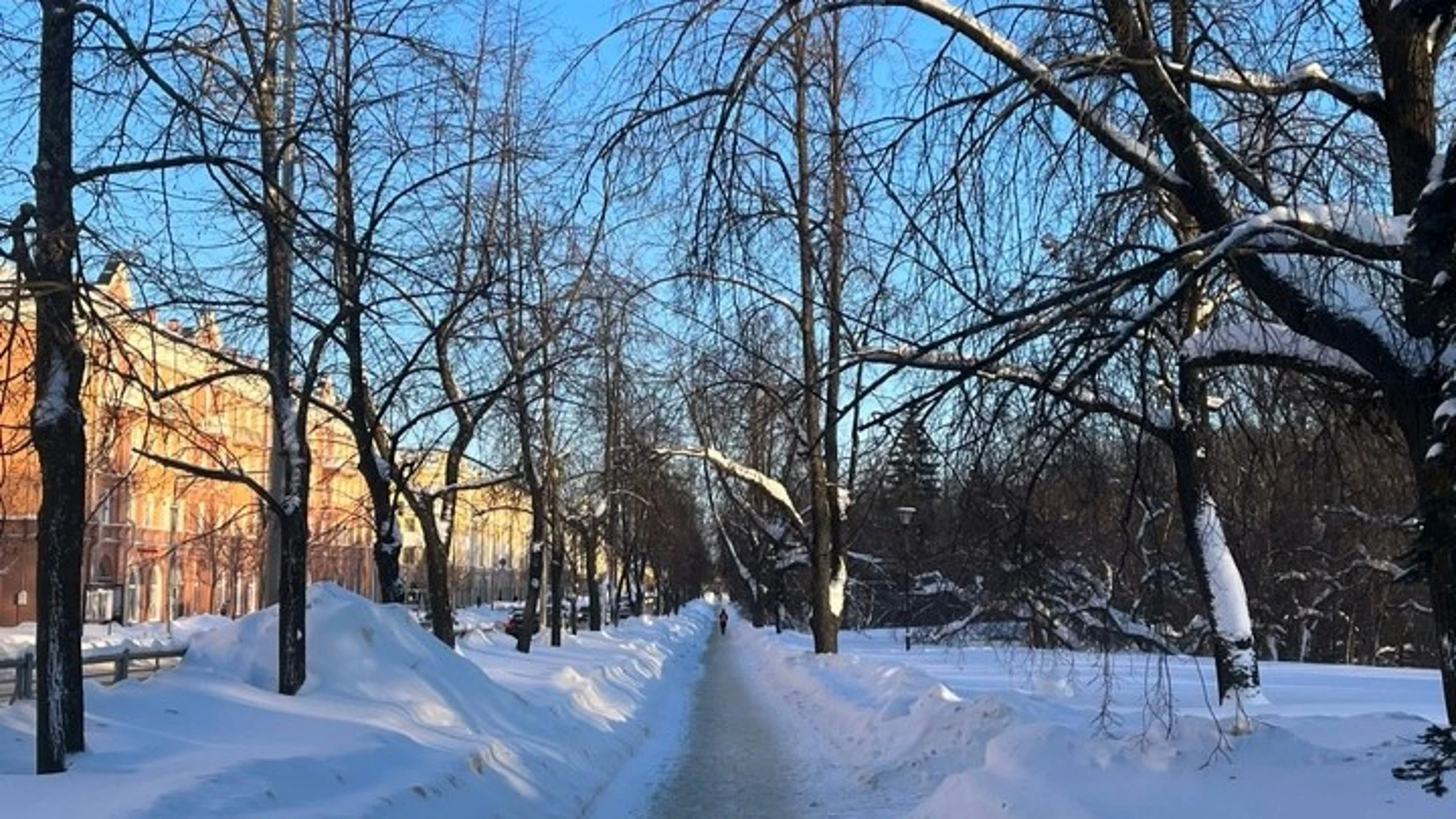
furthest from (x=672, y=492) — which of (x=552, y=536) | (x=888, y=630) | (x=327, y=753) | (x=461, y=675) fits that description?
(x=327, y=753)

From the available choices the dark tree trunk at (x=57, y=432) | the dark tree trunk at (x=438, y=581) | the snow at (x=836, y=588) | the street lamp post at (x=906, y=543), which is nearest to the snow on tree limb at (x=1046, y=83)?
the dark tree trunk at (x=57, y=432)

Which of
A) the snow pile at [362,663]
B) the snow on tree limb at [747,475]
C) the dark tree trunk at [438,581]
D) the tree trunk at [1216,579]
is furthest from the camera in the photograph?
the snow on tree limb at [747,475]

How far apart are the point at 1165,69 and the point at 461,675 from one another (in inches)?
413

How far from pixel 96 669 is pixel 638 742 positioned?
996 cm

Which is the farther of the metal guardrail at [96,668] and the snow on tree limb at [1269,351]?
the metal guardrail at [96,668]

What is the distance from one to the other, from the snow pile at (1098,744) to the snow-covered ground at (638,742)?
3 centimetres

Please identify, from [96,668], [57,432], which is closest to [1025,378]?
[57,432]

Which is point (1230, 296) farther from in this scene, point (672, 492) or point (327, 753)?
point (672, 492)

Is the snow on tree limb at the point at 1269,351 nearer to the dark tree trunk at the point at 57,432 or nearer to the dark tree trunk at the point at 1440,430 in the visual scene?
the dark tree trunk at the point at 1440,430

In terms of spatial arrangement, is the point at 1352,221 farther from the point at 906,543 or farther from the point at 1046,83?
the point at 906,543

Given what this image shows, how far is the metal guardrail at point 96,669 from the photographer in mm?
14000

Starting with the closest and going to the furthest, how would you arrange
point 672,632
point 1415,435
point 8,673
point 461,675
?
point 1415,435
point 461,675
point 8,673
point 672,632

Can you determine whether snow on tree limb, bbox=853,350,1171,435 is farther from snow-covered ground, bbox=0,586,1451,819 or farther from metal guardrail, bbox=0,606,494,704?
metal guardrail, bbox=0,606,494,704

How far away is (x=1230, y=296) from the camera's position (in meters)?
10.1
